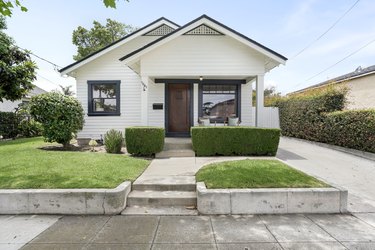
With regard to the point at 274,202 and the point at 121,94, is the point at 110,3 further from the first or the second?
the point at 121,94

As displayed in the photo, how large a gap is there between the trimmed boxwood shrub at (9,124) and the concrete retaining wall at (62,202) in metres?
13.4

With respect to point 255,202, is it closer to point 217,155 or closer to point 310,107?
point 217,155

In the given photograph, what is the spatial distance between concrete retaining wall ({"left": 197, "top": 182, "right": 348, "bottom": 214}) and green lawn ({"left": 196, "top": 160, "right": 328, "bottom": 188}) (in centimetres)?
29

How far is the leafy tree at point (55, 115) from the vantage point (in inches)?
348

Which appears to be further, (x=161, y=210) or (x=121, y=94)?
(x=121, y=94)

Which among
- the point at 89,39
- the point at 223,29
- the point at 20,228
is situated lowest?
the point at 20,228

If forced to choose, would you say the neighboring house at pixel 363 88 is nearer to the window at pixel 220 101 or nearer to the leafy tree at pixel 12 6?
the window at pixel 220 101

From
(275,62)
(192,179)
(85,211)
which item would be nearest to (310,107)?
Answer: (275,62)

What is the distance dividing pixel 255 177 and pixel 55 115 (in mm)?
7812

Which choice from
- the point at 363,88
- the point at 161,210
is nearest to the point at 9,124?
the point at 161,210

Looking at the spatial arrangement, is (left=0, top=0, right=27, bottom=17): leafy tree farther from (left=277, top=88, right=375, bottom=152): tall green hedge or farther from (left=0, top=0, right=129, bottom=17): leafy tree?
(left=277, top=88, right=375, bottom=152): tall green hedge

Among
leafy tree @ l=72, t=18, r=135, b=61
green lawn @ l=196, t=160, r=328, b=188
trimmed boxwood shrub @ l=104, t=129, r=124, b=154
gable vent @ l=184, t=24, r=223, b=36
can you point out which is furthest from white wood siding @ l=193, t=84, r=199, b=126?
leafy tree @ l=72, t=18, r=135, b=61

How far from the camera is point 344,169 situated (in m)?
7.10

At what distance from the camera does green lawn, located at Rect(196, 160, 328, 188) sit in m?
4.61
